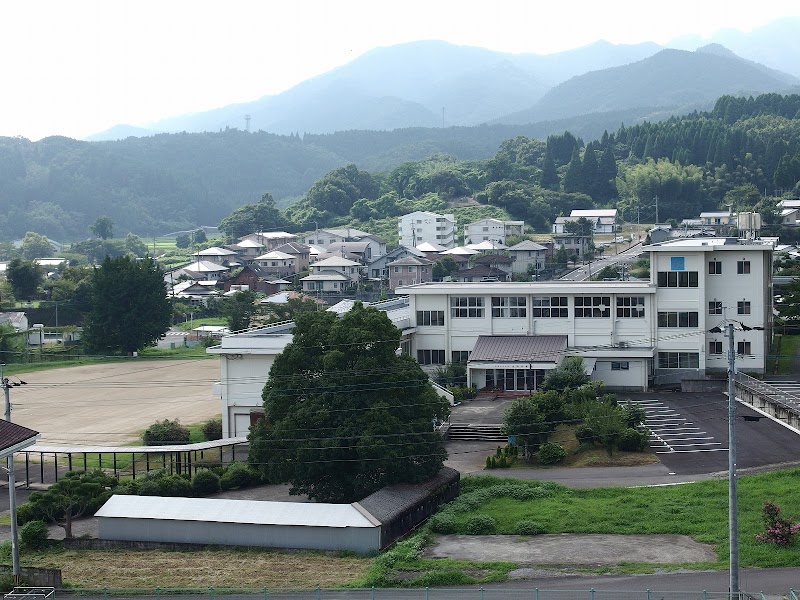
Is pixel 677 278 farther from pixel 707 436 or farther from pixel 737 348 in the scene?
pixel 707 436

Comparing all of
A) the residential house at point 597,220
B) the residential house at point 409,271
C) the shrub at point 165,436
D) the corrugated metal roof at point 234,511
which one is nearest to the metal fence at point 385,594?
the corrugated metal roof at point 234,511

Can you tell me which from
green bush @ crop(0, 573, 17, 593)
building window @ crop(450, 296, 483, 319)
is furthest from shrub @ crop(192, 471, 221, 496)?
building window @ crop(450, 296, 483, 319)

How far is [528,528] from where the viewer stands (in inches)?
730

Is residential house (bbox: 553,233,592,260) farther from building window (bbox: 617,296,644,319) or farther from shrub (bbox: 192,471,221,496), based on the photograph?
shrub (bbox: 192,471,221,496)

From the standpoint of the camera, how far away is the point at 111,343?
46.5 metres

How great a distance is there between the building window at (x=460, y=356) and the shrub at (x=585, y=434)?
29.6ft

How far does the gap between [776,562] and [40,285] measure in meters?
58.0

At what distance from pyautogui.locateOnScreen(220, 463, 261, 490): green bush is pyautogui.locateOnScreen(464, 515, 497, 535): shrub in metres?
5.49

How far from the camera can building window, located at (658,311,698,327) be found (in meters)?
31.5

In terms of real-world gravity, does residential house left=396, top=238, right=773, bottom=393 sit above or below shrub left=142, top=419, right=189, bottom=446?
above

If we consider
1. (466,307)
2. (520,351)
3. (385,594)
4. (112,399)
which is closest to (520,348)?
(520,351)

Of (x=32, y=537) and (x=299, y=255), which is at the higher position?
(x=299, y=255)

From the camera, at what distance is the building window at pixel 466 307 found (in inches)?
1302

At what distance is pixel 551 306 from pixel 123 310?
862 inches
